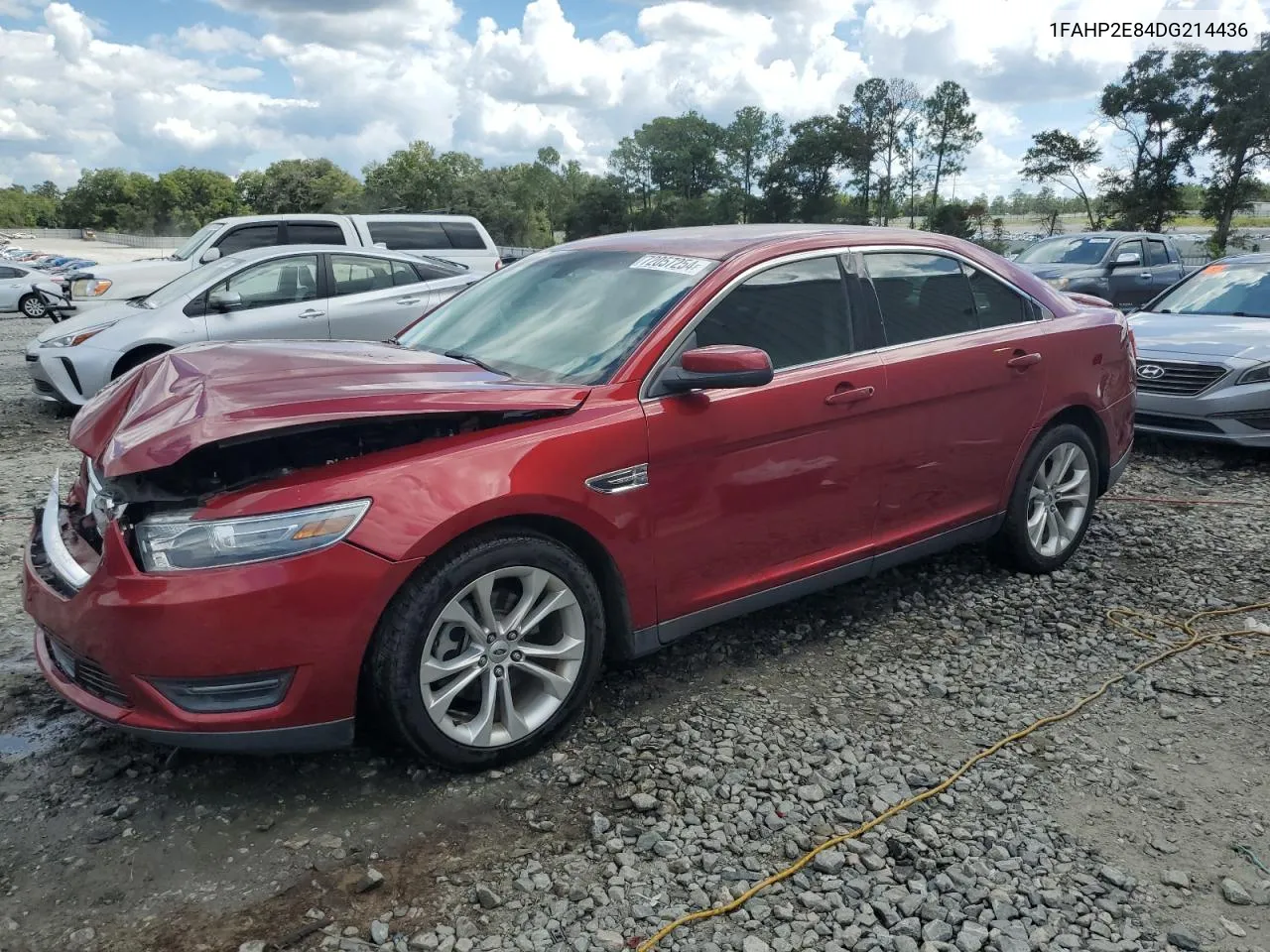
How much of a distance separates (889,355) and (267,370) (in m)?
2.38

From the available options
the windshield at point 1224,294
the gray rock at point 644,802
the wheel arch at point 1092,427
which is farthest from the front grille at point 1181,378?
the gray rock at point 644,802

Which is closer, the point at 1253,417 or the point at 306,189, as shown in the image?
the point at 1253,417

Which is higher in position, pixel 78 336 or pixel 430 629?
pixel 78 336

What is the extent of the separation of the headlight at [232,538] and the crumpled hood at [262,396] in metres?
0.19

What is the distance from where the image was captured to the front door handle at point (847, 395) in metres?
3.77

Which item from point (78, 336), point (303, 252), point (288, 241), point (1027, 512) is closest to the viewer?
point (1027, 512)

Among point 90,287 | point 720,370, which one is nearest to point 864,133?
point 90,287

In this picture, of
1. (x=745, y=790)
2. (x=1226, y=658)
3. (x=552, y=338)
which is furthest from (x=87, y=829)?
(x=1226, y=658)

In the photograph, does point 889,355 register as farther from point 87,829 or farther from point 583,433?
point 87,829

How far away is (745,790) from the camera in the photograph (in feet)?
10.1

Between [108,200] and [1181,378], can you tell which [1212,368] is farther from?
[108,200]

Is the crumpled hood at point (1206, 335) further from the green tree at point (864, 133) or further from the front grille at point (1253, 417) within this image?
the green tree at point (864, 133)

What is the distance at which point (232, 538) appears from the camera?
106 inches

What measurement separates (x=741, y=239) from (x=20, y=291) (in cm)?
2558
